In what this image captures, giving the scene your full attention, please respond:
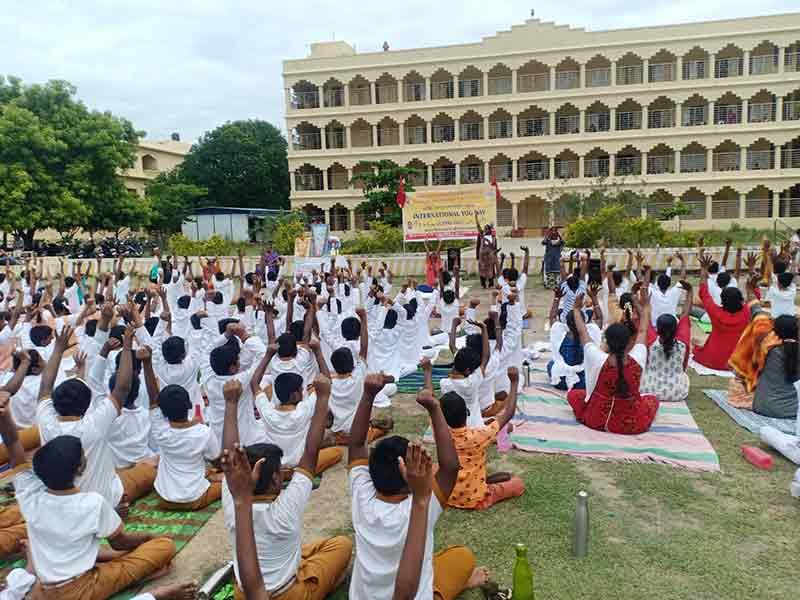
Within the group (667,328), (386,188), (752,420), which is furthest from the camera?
(386,188)

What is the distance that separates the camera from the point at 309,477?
289 centimetres

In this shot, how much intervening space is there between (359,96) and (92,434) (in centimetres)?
3745

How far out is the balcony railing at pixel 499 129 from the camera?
1436 inches

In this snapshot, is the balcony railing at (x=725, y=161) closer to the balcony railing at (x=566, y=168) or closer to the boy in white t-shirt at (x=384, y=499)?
the balcony railing at (x=566, y=168)

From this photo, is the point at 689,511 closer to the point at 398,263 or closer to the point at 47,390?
A: the point at 47,390

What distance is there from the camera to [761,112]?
110 ft

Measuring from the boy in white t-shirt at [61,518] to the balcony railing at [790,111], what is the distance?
1488 inches

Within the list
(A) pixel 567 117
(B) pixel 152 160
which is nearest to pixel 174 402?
(A) pixel 567 117

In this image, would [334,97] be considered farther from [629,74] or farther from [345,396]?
[345,396]

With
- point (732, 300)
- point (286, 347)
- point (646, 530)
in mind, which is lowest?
point (646, 530)

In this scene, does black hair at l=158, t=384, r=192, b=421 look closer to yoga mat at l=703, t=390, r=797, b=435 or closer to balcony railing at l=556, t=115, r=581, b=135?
yoga mat at l=703, t=390, r=797, b=435

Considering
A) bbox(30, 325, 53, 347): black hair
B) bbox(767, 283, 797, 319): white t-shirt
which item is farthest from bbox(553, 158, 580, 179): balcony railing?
bbox(30, 325, 53, 347): black hair

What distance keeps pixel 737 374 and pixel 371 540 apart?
16.5 feet

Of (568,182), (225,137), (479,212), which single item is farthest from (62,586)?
(225,137)
